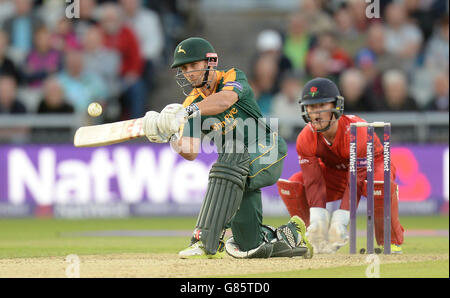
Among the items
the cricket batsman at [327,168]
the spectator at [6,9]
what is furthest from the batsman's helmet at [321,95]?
the spectator at [6,9]

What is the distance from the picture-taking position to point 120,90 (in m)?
15.0

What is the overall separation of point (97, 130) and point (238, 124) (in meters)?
1.24

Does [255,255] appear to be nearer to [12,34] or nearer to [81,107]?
[81,107]

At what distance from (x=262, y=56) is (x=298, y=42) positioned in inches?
41.2

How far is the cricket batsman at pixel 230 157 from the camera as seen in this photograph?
23.5 feet

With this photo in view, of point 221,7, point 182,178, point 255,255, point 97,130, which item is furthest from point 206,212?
point 221,7

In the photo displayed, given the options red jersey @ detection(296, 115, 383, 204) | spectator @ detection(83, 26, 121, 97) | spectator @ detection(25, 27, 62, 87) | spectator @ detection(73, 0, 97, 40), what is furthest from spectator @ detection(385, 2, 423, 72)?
red jersey @ detection(296, 115, 383, 204)

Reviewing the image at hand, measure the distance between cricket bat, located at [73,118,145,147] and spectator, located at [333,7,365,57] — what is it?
9458 mm

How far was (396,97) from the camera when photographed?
1413cm

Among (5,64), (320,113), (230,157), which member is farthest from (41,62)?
(230,157)

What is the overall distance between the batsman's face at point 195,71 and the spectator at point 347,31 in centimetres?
875

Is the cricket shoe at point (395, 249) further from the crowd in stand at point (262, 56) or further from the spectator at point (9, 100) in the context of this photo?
the spectator at point (9, 100)

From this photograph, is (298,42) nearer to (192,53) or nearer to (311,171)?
(311,171)

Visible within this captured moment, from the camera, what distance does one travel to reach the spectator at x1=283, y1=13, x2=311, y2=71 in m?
15.4
